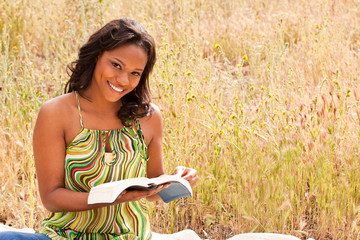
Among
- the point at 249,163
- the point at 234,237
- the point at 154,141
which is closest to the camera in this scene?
the point at 154,141

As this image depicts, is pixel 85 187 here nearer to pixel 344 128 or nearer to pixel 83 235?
pixel 83 235

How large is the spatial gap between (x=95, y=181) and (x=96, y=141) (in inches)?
6.4

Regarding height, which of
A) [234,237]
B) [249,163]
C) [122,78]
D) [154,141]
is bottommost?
[234,237]

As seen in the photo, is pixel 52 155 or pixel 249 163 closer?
pixel 52 155

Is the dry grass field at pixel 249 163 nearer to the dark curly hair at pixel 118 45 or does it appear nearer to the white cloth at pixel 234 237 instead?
the white cloth at pixel 234 237

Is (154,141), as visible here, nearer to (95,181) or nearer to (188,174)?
(188,174)

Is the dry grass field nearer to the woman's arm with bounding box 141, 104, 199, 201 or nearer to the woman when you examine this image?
the woman's arm with bounding box 141, 104, 199, 201

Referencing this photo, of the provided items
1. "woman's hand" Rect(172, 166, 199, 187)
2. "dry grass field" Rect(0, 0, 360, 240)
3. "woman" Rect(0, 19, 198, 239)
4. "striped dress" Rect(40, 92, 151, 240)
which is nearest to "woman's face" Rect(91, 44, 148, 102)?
"woman" Rect(0, 19, 198, 239)

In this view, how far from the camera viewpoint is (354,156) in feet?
10.6

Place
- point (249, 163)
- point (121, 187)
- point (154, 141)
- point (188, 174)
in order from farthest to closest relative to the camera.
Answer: point (249, 163), point (154, 141), point (188, 174), point (121, 187)

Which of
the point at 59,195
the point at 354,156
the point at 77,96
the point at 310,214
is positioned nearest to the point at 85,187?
the point at 59,195

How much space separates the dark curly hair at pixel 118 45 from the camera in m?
2.19

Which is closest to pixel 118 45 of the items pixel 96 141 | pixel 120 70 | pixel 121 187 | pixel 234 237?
pixel 120 70

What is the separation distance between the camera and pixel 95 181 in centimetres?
216
